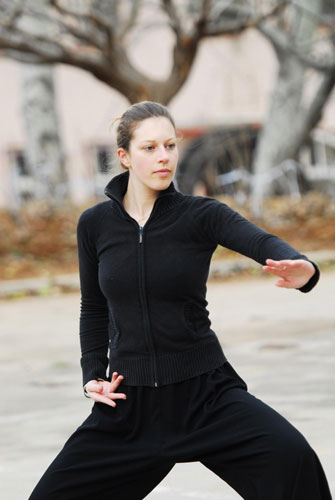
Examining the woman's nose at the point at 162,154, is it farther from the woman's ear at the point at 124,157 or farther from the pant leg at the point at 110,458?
the pant leg at the point at 110,458

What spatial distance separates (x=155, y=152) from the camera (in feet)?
Answer: 11.4

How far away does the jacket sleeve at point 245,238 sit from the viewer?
3.14 metres

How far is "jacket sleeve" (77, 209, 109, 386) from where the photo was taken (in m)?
3.62

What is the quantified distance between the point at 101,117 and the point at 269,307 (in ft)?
59.2

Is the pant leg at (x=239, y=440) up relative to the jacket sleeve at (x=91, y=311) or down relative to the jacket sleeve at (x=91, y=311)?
down

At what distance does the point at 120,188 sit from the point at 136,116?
0.87 feet

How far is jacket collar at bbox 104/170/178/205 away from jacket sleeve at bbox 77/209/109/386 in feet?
0.35

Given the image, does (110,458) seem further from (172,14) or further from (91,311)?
(172,14)

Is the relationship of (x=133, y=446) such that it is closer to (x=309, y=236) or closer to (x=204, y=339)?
(x=204, y=339)

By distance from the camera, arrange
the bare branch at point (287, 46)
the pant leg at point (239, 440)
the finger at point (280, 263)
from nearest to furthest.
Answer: the finger at point (280, 263) < the pant leg at point (239, 440) < the bare branch at point (287, 46)

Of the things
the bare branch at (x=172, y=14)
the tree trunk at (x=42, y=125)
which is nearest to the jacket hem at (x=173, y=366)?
the bare branch at (x=172, y=14)

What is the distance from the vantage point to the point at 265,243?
319 cm

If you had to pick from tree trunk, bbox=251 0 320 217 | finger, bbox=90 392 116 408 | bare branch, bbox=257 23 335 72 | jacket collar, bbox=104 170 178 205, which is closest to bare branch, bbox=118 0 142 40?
bare branch, bbox=257 23 335 72

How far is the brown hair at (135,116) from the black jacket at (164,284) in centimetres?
23
